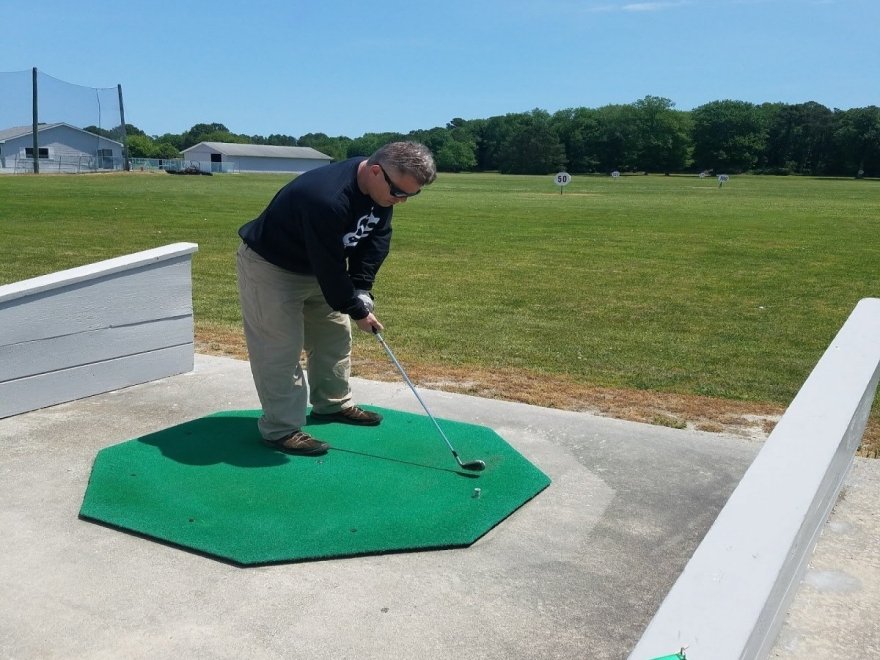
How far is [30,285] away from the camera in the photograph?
4734mm

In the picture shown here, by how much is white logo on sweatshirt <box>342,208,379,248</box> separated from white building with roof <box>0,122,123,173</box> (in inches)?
2224

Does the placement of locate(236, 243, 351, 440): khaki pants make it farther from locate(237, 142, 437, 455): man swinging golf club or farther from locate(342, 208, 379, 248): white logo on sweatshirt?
locate(342, 208, 379, 248): white logo on sweatshirt

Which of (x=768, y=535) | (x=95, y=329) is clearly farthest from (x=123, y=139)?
(x=768, y=535)

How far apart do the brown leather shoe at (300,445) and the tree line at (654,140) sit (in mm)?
100148

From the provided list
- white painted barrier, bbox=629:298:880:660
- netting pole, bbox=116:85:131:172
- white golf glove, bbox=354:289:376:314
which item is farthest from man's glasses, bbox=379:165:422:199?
netting pole, bbox=116:85:131:172

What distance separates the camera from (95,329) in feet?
16.9

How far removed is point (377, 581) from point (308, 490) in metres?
0.88

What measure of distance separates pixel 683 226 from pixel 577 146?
10114cm

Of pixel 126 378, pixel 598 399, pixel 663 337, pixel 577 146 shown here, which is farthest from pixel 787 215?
pixel 577 146

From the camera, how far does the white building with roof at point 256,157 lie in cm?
9831

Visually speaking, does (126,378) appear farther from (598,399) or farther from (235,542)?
(598,399)

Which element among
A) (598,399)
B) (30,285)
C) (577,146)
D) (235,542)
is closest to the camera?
(235,542)

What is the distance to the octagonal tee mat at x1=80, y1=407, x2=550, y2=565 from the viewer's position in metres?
3.41

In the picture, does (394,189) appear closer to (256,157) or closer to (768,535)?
(768,535)
